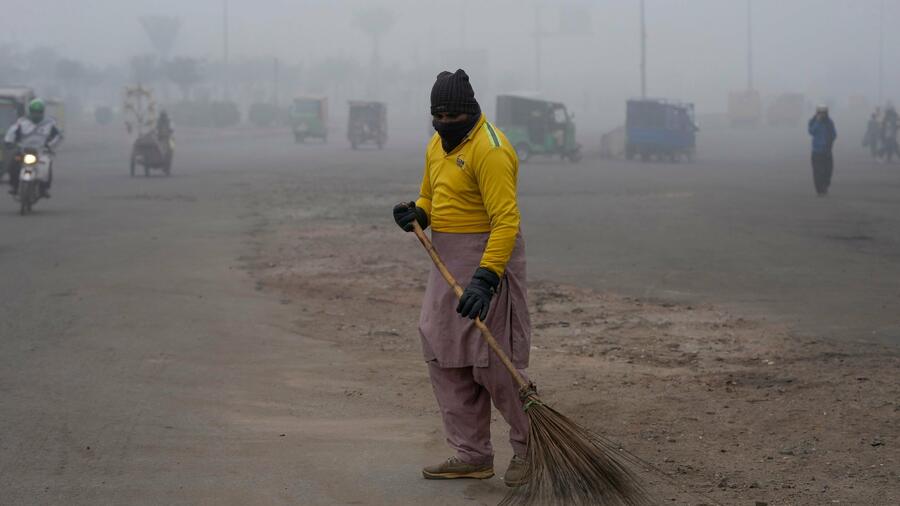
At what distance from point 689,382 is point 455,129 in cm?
275

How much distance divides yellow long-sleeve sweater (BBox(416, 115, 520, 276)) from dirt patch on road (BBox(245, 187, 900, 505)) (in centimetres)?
120

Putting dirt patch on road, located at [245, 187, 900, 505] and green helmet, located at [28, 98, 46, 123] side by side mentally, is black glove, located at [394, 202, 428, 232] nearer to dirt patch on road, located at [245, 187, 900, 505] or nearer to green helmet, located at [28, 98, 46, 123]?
dirt patch on road, located at [245, 187, 900, 505]

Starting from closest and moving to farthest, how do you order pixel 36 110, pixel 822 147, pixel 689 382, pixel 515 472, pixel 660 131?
1. pixel 515 472
2. pixel 689 382
3. pixel 36 110
4. pixel 822 147
5. pixel 660 131

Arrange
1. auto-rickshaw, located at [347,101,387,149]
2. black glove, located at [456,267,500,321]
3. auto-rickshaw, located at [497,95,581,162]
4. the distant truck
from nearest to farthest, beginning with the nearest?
black glove, located at [456,267,500,321], auto-rickshaw, located at [497,95,581,162], the distant truck, auto-rickshaw, located at [347,101,387,149]

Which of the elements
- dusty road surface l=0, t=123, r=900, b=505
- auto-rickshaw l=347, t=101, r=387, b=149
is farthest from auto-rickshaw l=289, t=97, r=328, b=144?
dusty road surface l=0, t=123, r=900, b=505

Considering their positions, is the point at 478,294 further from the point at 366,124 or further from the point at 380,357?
the point at 366,124

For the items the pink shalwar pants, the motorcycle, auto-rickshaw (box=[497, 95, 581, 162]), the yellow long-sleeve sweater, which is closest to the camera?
the yellow long-sleeve sweater

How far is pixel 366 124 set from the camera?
51.0m

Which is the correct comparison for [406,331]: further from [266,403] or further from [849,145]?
[849,145]

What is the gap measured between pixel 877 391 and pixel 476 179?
279 centimetres

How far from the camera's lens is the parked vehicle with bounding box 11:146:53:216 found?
16859 mm

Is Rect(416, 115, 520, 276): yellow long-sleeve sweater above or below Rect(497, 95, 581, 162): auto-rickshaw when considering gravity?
below

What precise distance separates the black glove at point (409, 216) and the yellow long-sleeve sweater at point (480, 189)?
0.07 meters

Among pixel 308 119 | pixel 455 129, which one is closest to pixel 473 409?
pixel 455 129
